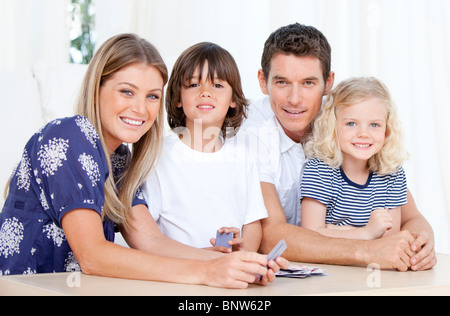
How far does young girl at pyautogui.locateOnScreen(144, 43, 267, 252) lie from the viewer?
63.9 inches

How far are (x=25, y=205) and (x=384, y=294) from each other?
2.56ft

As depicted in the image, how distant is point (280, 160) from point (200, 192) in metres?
0.34

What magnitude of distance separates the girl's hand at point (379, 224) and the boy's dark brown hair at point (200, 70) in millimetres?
563

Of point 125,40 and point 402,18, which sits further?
point 402,18

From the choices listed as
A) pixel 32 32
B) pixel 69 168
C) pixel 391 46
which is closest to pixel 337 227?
pixel 69 168

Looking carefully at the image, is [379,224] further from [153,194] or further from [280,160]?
[153,194]

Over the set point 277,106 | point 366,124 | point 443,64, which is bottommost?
point 366,124

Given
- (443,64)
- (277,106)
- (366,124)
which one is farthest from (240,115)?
(443,64)

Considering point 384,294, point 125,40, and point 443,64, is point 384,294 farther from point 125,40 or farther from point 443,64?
point 443,64

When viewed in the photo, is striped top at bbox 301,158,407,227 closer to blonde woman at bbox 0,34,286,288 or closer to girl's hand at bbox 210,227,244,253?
girl's hand at bbox 210,227,244,253

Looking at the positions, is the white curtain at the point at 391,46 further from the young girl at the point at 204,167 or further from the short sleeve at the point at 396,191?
the short sleeve at the point at 396,191

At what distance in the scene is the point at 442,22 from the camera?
109 inches

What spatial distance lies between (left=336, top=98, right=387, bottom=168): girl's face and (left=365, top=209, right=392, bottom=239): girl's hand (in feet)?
0.83

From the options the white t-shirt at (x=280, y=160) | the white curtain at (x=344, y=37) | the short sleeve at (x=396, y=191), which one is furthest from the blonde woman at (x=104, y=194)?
the white curtain at (x=344, y=37)
